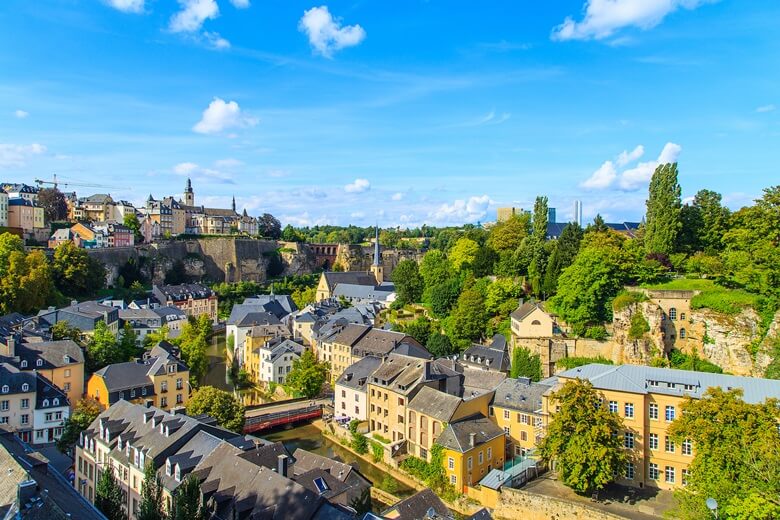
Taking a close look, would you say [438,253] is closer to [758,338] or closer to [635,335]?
[635,335]

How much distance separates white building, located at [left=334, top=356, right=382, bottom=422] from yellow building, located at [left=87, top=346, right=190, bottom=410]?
9.53 m

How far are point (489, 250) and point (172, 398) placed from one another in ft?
91.7

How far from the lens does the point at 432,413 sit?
27.6 m

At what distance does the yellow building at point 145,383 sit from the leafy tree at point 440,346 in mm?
17675

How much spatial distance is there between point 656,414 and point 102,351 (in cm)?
3337

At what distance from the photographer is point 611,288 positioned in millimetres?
34312

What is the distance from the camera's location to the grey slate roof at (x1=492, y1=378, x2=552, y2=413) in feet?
92.2

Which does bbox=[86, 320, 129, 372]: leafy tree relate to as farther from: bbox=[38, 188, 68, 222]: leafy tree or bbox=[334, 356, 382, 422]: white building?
bbox=[38, 188, 68, 222]: leafy tree

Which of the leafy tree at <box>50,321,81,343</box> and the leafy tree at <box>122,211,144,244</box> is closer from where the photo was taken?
the leafy tree at <box>50,321,81,343</box>

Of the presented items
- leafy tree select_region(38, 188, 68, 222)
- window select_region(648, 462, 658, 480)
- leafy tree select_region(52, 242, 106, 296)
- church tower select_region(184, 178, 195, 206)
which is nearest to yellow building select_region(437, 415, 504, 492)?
window select_region(648, 462, 658, 480)

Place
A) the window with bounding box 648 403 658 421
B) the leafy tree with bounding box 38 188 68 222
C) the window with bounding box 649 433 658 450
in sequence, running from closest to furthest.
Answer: the window with bounding box 649 433 658 450, the window with bounding box 648 403 658 421, the leafy tree with bounding box 38 188 68 222

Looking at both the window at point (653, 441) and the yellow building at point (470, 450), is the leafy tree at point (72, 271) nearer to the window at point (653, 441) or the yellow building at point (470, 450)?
the yellow building at point (470, 450)

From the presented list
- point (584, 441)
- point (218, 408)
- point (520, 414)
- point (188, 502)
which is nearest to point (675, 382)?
point (584, 441)

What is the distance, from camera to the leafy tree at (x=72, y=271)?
188 feet
